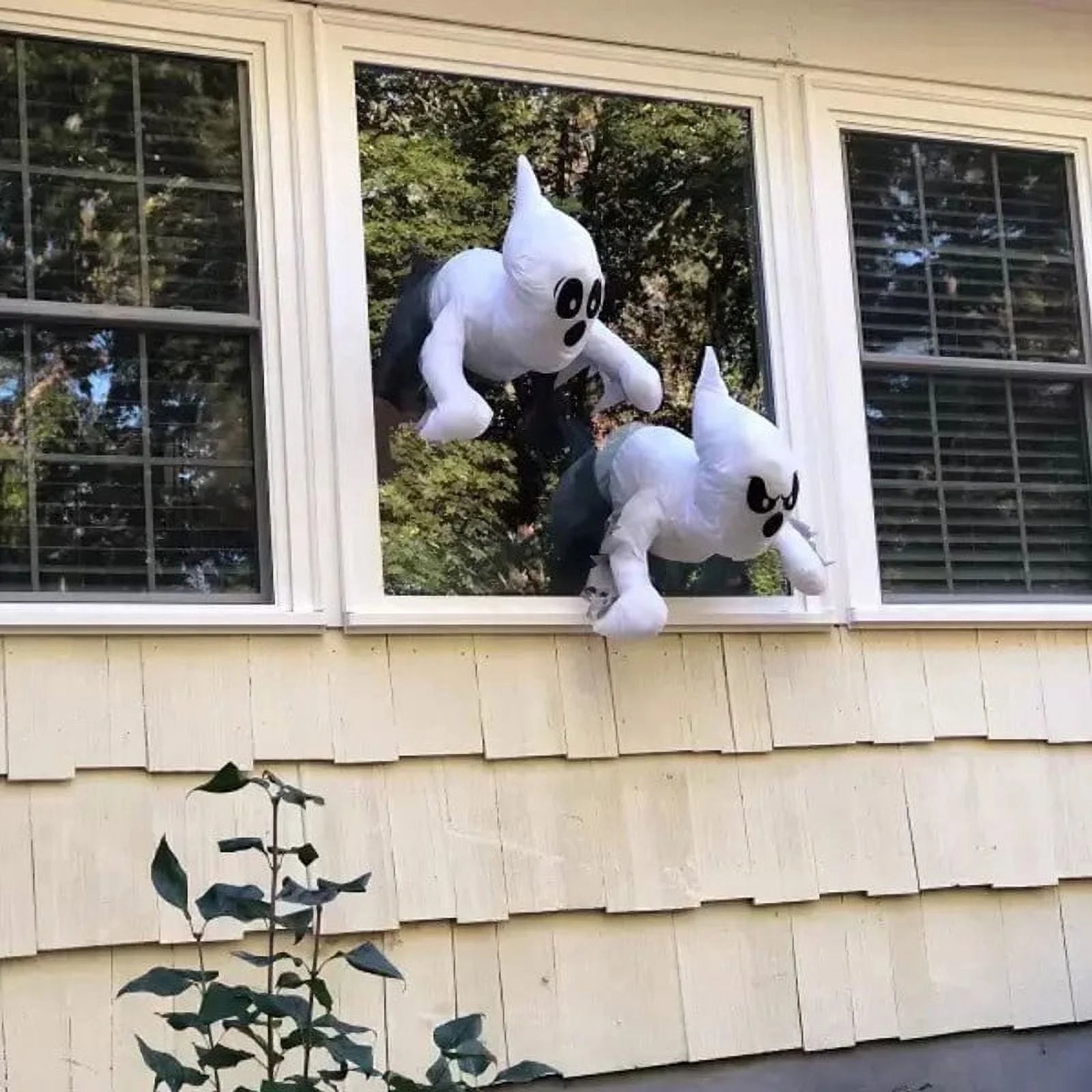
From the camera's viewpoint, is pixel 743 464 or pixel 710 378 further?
pixel 710 378

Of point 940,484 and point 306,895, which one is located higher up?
point 940,484

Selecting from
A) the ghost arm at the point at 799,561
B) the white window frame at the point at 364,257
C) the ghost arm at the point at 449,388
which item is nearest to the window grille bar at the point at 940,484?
the white window frame at the point at 364,257

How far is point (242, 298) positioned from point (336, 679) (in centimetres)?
79

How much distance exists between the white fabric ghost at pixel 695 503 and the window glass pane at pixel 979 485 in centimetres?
45

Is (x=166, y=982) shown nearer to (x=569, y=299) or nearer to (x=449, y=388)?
(x=449, y=388)

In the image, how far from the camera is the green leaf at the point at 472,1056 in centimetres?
244

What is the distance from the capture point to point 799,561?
11.8ft

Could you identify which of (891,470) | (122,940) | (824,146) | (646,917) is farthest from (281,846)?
(824,146)

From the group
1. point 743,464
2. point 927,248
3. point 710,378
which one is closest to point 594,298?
point 710,378

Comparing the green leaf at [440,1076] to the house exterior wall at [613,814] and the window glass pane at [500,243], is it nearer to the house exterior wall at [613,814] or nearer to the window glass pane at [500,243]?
the house exterior wall at [613,814]

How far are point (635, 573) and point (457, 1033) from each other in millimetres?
1239

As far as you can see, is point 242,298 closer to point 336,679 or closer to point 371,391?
point 371,391

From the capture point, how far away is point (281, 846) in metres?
3.24

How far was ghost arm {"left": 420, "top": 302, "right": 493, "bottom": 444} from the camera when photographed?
3324mm
